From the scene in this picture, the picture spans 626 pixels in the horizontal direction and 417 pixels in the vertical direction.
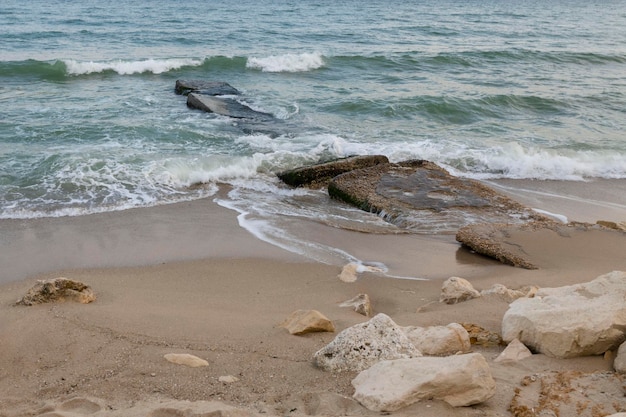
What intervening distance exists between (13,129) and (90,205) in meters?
4.32

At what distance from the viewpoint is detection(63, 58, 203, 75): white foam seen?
18.0 m

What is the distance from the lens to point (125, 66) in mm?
18641

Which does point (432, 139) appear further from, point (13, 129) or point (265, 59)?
point (265, 59)

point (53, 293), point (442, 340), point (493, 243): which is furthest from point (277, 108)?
point (442, 340)

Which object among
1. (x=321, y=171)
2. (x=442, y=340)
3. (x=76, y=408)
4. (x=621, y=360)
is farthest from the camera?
(x=321, y=171)

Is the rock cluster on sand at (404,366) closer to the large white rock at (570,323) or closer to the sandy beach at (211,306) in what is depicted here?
the sandy beach at (211,306)

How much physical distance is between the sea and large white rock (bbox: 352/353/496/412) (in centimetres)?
423

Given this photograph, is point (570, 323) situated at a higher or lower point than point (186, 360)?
higher

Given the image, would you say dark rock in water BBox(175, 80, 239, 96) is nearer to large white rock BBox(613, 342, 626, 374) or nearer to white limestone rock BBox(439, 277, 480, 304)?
white limestone rock BBox(439, 277, 480, 304)

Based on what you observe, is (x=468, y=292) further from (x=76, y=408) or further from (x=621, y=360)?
(x=76, y=408)

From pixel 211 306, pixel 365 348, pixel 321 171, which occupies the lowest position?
pixel 211 306

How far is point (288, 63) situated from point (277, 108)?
6383 mm

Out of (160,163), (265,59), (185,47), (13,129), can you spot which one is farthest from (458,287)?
(185,47)

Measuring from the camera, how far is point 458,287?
5.73 m
